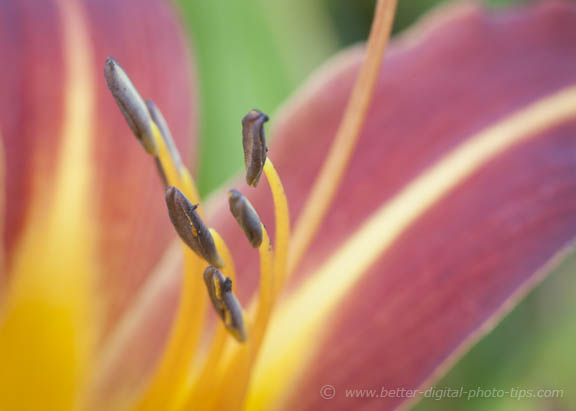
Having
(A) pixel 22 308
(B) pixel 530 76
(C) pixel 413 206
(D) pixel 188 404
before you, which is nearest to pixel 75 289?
(A) pixel 22 308

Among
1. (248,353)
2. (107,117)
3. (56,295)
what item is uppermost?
(107,117)

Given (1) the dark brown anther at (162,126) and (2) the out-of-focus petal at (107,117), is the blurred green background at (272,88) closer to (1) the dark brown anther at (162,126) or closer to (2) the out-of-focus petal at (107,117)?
(2) the out-of-focus petal at (107,117)

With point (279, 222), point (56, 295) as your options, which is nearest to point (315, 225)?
point (279, 222)

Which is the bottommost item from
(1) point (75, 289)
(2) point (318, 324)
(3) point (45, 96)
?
(2) point (318, 324)

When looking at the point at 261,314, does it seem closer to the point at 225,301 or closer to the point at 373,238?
the point at 225,301

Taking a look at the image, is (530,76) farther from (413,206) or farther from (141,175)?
(141,175)

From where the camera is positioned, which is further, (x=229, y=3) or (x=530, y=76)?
(x=229, y=3)
